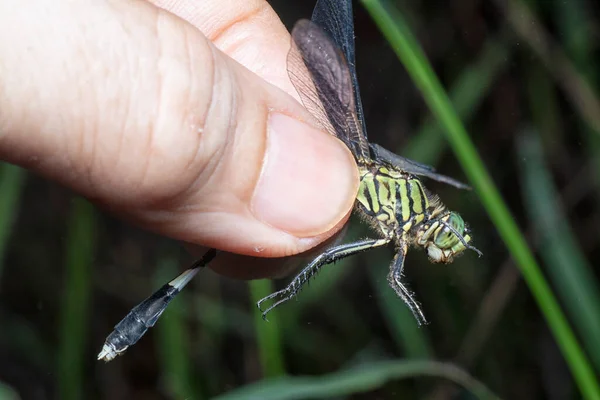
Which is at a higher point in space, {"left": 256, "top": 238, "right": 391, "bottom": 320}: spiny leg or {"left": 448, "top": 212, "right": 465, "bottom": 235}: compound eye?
{"left": 448, "top": 212, "right": 465, "bottom": 235}: compound eye

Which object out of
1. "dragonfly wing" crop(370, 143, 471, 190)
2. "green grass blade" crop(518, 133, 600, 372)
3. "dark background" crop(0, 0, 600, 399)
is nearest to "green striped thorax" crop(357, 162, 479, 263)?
"dragonfly wing" crop(370, 143, 471, 190)

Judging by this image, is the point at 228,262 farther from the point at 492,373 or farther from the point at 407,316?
the point at 492,373

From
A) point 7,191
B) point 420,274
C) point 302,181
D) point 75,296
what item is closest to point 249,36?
point 302,181

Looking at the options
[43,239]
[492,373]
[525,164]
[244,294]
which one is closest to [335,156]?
[525,164]

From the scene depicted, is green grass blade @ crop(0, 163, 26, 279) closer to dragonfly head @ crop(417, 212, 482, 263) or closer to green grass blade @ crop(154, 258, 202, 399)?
green grass blade @ crop(154, 258, 202, 399)

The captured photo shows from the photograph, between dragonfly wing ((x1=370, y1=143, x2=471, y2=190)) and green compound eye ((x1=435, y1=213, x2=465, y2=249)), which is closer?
green compound eye ((x1=435, y1=213, x2=465, y2=249))

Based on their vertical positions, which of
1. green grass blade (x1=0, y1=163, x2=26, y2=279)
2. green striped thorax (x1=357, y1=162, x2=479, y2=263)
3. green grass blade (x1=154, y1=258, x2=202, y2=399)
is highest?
green striped thorax (x1=357, y1=162, x2=479, y2=263)

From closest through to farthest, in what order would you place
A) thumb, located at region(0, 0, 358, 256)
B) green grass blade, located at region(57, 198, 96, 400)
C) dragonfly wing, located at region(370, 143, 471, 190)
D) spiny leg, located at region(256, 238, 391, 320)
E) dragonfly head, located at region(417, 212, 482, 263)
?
1. thumb, located at region(0, 0, 358, 256)
2. spiny leg, located at region(256, 238, 391, 320)
3. dragonfly head, located at region(417, 212, 482, 263)
4. dragonfly wing, located at region(370, 143, 471, 190)
5. green grass blade, located at region(57, 198, 96, 400)

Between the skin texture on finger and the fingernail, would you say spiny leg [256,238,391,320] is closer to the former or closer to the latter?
the fingernail

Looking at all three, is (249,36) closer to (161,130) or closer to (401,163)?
(401,163)

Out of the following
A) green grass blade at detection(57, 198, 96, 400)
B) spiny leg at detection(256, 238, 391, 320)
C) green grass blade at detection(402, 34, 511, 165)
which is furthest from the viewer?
green grass blade at detection(402, 34, 511, 165)
